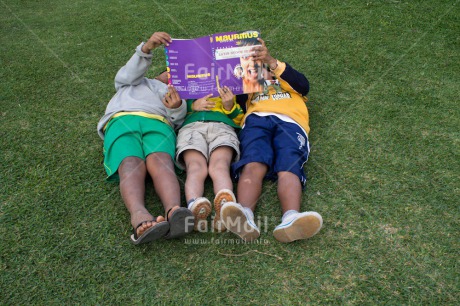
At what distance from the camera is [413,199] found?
7.25 ft

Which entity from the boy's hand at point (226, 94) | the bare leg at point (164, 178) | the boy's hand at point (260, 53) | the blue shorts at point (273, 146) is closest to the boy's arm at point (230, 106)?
the boy's hand at point (226, 94)

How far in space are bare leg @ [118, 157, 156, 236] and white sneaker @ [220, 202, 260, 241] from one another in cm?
34

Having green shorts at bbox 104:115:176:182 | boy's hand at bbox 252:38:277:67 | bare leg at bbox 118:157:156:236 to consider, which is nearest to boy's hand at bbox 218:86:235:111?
boy's hand at bbox 252:38:277:67

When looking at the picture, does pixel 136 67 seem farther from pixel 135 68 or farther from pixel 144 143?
pixel 144 143

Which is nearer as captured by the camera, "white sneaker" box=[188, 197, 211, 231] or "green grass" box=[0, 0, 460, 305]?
"green grass" box=[0, 0, 460, 305]

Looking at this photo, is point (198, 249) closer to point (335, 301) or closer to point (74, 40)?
point (335, 301)

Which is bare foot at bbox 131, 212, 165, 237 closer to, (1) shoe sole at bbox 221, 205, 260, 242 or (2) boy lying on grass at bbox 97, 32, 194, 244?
(2) boy lying on grass at bbox 97, 32, 194, 244

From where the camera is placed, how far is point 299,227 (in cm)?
191

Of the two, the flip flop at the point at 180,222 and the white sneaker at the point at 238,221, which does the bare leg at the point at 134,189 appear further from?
the white sneaker at the point at 238,221

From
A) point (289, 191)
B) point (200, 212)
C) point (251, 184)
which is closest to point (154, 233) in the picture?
point (200, 212)

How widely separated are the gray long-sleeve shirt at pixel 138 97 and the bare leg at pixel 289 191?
787 millimetres

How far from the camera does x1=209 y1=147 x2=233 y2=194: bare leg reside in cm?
221

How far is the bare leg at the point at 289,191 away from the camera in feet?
6.96

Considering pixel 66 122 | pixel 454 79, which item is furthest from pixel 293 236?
pixel 454 79
